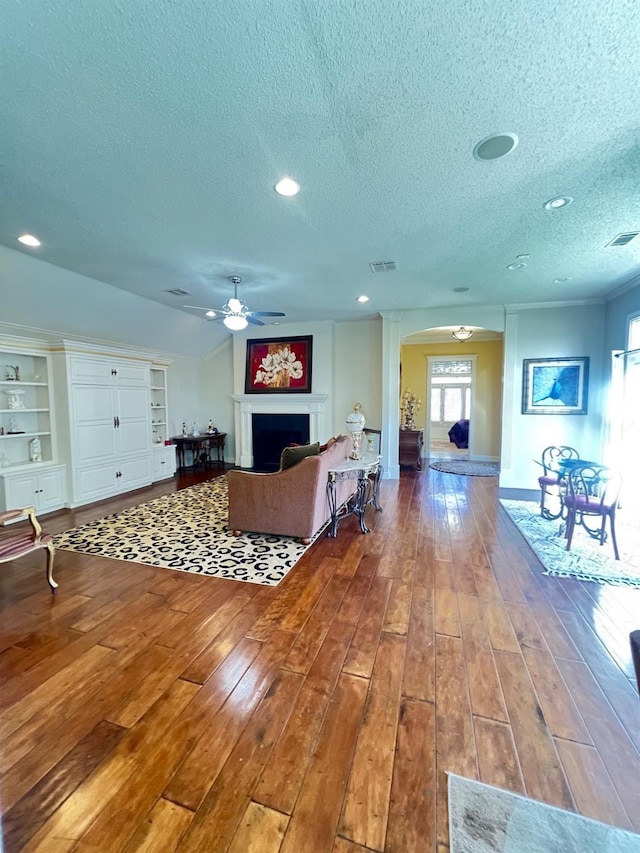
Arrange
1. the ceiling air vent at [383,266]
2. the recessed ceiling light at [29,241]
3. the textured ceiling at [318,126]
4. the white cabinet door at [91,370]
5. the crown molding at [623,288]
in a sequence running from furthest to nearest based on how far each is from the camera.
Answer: the white cabinet door at [91,370]
the crown molding at [623,288]
the ceiling air vent at [383,266]
the recessed ceiling light at [29,241]
the textured ceiling at [318,126]

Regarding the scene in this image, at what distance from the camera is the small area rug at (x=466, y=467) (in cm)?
695

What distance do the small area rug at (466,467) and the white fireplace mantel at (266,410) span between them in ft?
8.94

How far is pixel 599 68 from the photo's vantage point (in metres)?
1.58

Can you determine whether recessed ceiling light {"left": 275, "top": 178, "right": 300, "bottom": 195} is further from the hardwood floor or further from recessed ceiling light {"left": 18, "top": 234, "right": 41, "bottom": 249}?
the hardwood floor

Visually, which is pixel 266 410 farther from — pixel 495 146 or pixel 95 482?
pixel 495 146

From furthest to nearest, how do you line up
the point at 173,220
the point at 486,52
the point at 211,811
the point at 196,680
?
the point at 173,220, the point at 196,680, the point at 486,52, the point at 211,811

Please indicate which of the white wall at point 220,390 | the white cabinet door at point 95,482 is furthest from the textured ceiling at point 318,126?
the white wall at point 220,390

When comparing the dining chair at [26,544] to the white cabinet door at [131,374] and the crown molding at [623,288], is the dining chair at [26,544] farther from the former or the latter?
the crown molding at [623,288]

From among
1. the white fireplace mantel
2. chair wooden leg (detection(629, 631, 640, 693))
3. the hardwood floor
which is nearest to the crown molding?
the hardwood floor

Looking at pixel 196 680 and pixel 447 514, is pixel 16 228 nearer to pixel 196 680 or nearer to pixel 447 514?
pixel 196 680

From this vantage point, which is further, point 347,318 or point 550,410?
point 347,318

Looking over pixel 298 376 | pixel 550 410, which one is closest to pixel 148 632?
pixel 298 376

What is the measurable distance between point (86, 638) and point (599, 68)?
13.3ft

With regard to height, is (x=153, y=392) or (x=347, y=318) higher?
(x=347, y=318)
